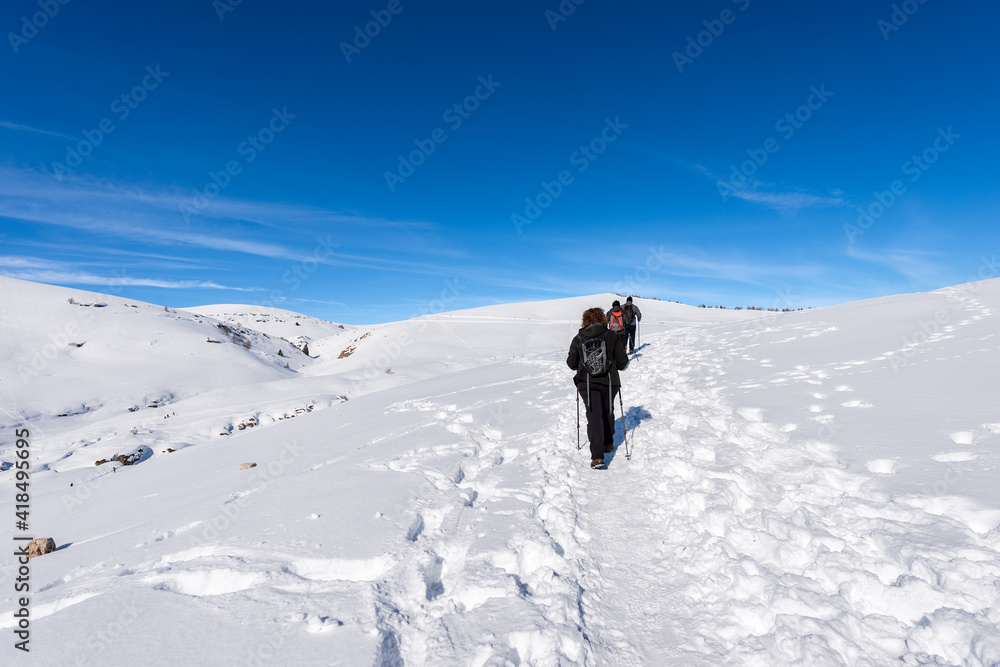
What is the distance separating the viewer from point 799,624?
2.42m

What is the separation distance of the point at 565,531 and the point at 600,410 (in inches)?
89.1

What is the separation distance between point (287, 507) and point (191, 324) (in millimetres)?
19838

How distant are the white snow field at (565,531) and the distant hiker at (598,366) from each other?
665 mm

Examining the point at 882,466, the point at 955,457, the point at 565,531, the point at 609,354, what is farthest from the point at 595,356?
the point at 955,457

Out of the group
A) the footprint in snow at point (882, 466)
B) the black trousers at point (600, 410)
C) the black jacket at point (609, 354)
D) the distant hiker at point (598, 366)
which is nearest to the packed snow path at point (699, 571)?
the footprint in snow at point (882, 466)

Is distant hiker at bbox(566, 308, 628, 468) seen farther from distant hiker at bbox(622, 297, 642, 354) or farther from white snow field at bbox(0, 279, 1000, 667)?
distant hiker at bbox(622, 297, 642, 354)

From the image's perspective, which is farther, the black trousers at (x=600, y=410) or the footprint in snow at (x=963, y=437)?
the black trousers at (x=600, y=410)

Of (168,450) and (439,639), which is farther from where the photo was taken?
(168,450)

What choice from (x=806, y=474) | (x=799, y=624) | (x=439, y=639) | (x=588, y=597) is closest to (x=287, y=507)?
(x=439, y=639)

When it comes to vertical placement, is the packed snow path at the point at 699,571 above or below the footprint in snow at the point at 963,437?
below

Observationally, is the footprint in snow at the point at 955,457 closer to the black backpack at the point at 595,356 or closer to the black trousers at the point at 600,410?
the black trousers at the point at 600,410

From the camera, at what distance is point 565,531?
3738mm

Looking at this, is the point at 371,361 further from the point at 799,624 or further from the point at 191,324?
the point at 799,624

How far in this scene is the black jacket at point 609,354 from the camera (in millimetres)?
5922
